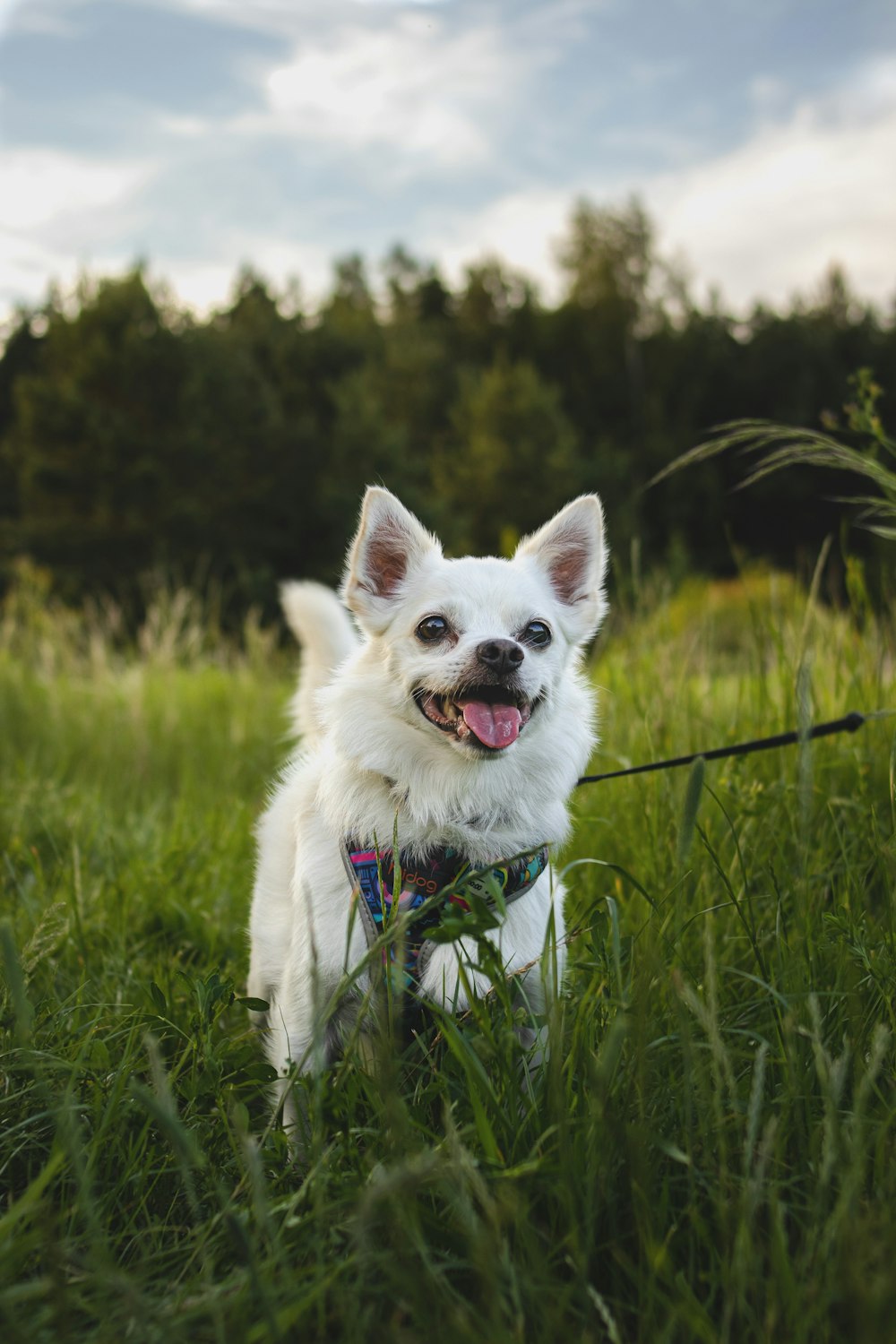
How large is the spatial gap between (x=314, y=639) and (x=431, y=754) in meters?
1.05

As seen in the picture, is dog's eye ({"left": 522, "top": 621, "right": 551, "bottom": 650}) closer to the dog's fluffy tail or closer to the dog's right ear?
the dog's right ear

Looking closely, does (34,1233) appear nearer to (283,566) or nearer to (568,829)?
(568,829)

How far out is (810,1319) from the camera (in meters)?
1.14

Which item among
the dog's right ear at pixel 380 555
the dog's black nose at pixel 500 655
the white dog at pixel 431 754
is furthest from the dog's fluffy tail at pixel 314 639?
the dog's black nose at pixel 500 655

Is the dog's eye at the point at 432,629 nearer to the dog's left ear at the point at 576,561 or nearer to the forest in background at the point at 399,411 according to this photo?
the dog's left ear at the point at 576,561

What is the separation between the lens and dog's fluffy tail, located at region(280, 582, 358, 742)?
2973mm

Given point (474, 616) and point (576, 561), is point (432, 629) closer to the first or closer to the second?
point (474, 616)

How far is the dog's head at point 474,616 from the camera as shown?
6.93 ft

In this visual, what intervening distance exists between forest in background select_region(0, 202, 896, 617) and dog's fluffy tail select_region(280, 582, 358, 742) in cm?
1352

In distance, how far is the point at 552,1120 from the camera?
4.88 ft

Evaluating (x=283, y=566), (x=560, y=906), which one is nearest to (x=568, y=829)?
(x=560, y=906)

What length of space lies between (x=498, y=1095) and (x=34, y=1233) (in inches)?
28.4

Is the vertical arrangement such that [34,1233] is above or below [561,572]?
below

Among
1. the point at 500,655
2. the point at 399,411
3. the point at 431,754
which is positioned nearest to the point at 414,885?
the point at 431,754
